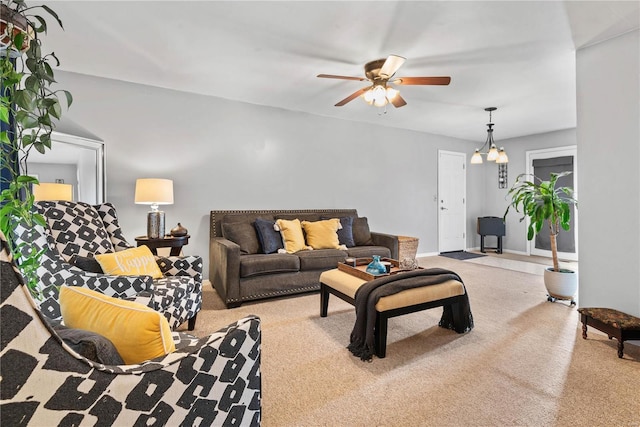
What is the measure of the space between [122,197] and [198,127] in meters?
1.24

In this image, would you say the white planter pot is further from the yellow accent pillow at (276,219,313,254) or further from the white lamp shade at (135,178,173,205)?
the white lamp shade at (135,178,173,205)

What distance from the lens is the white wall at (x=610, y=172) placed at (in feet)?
7.69

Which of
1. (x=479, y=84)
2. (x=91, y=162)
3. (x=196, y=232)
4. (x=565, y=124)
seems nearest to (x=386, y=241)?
(x=479, y=84)

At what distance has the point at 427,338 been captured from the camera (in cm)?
240

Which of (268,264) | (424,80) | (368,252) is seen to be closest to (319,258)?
(268,264)

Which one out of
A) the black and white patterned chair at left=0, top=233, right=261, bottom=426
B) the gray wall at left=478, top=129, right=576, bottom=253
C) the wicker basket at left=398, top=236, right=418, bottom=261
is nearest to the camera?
the black and white patterned chair at left=0, top=233, right=261, bottom=426

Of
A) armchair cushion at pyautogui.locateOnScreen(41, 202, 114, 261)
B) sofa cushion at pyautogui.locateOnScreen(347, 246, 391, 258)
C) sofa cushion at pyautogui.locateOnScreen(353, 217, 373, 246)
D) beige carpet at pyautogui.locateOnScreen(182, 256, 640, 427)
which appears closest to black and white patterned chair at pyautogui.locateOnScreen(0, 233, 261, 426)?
beige carpet at pyautogui.locateOnScreen(182, 256, 640, 427)

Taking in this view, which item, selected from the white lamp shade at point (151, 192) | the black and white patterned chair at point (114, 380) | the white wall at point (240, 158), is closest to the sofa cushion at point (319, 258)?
the white wall at point (240, 158)

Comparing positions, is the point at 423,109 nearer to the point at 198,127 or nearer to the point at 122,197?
the point at 198,127

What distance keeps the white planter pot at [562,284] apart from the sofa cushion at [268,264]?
2.76 metres

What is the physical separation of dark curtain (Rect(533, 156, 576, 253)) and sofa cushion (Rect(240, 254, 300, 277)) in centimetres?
528

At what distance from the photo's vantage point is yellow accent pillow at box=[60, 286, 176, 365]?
887 mm

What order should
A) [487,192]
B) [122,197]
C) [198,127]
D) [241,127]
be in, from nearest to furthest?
[122,197] → [198,127] → [241,127] → [487,192]

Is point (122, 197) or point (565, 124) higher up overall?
point (565, 124)
